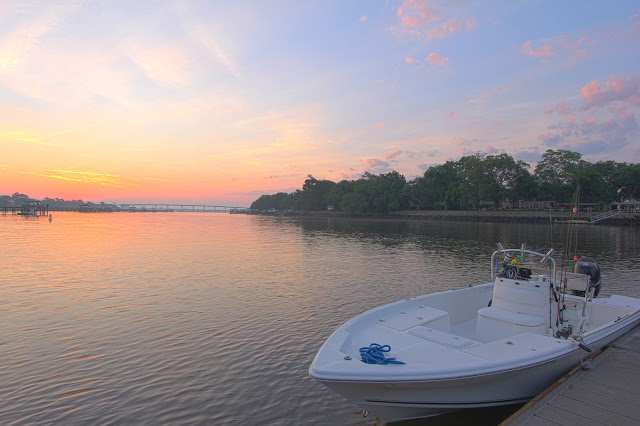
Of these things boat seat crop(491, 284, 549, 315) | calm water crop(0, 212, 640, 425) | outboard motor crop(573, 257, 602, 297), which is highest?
outboard motor crop(573, 257, 602, 297)

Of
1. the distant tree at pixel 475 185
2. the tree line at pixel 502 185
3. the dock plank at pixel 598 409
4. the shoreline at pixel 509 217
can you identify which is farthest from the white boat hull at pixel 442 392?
the distant tree at pixel 475 185

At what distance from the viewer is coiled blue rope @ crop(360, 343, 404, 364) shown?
17.2 ft

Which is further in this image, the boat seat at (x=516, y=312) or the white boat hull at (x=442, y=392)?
the boat seat at (x=516, y=312)

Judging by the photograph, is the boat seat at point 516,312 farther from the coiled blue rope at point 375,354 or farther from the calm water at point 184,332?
the coiled blue rope at point 375,354

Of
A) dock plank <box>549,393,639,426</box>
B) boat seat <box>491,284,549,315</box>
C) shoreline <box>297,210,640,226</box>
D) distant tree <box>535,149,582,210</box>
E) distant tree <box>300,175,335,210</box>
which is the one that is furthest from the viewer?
distant tree <box>300,175,335,210</box>

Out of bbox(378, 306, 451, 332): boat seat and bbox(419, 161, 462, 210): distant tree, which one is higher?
bbox(419, 161, 462, 210): distant tree

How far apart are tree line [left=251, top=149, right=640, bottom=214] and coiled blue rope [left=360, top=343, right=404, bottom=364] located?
8155 cm

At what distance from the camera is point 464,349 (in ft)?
19.0

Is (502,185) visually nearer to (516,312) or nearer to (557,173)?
(557,173)

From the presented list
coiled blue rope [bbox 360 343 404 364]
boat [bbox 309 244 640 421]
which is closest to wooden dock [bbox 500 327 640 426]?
boat [bbox 309 244 640 421]

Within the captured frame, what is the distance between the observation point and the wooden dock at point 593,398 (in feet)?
16.0

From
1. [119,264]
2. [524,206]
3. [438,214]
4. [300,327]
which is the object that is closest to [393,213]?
[438,214]

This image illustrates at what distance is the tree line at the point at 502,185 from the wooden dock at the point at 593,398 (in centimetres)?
7861

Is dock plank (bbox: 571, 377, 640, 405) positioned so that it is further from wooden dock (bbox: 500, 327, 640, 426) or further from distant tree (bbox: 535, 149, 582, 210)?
distant tree (bbox: 535, 149, 582, 210)
